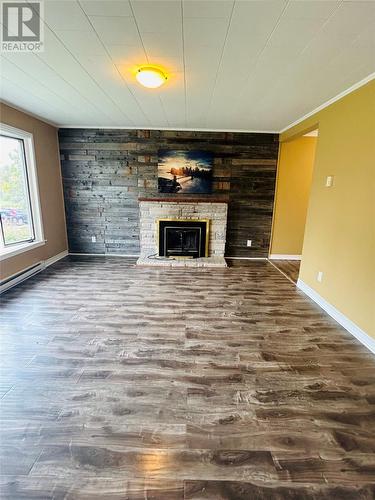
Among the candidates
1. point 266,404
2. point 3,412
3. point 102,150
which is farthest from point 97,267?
point 266,404

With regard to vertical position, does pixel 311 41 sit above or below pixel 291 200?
above

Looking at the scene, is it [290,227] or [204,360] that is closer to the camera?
[204,360]

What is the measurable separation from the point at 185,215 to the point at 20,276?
286 centimetres

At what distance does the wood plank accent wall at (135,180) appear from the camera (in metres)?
4.54

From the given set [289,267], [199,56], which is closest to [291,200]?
[289,267]

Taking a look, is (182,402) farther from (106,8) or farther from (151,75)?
(151,75)

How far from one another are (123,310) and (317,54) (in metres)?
2.96

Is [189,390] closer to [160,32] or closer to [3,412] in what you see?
[3,412]

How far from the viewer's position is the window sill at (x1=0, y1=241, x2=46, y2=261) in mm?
3271

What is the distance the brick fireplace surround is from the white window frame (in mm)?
1697

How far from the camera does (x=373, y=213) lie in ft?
7.33

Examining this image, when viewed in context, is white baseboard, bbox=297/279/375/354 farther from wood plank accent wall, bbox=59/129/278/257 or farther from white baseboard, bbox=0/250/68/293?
white baseboard, bbox=0/250/68/293

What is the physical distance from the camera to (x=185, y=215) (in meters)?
4.72

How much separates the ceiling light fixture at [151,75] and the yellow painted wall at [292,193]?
3.08 meters
